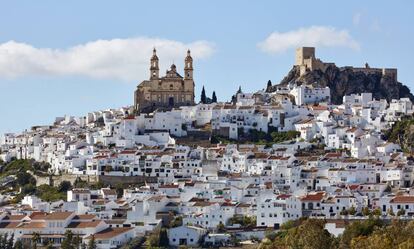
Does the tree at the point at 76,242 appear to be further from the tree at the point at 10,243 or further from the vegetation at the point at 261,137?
the vegetation at the point at 261,137

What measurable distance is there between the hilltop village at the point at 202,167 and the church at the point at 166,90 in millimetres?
67

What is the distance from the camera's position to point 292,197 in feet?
193

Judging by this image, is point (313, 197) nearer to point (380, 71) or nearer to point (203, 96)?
point (203, 96)

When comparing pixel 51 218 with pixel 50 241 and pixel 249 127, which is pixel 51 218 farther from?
pixel 249 127

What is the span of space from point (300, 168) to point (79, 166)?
13.1 m

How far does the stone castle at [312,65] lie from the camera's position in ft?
297

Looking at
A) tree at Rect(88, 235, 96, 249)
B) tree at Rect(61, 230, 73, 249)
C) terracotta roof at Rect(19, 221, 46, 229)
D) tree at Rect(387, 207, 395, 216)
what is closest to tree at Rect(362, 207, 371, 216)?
tree at Rect(387, 207, 395, 216)

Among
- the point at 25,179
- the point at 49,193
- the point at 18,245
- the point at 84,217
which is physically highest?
the point at 25,179

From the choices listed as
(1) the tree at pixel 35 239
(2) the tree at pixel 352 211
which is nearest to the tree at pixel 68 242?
(1) the tree at pixel 35 239

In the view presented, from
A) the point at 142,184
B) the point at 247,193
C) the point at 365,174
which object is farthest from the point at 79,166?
the point at 365,174

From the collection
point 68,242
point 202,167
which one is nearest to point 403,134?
point 202,167

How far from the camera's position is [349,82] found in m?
90.6

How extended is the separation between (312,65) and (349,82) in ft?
9.85

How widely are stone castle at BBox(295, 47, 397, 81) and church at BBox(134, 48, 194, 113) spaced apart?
10.5 m
